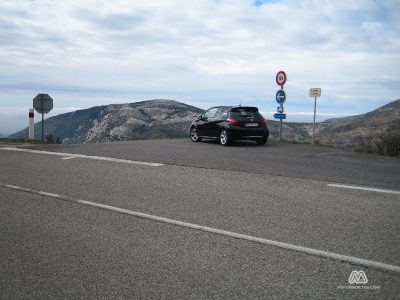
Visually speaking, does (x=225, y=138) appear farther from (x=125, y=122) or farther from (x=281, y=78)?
(x=125, y=122)

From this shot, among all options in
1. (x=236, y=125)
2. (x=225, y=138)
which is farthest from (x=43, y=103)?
(x=236, y=125)

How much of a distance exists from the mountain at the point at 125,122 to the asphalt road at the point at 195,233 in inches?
2359

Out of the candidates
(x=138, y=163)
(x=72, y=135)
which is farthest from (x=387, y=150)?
(x=72, y=135)

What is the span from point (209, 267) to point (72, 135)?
361ft

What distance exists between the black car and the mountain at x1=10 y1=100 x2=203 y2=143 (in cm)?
5057

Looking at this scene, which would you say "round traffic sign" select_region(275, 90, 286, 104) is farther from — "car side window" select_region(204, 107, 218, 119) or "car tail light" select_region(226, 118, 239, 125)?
"car tail light" select_region(226, 118, 239, 125)

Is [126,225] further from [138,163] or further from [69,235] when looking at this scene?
[138,163]

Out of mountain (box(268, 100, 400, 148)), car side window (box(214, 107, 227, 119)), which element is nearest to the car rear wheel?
car side window (box(214, 107, 227, 119))

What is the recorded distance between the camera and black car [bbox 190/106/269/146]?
16.9m

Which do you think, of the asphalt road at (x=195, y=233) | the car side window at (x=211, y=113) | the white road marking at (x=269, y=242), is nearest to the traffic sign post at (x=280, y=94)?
the car side window at (x=211, y=113)

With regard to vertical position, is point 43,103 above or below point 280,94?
below

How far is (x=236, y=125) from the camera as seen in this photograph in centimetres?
1686

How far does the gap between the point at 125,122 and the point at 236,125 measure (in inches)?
3057

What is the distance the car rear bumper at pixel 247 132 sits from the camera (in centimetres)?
1683
